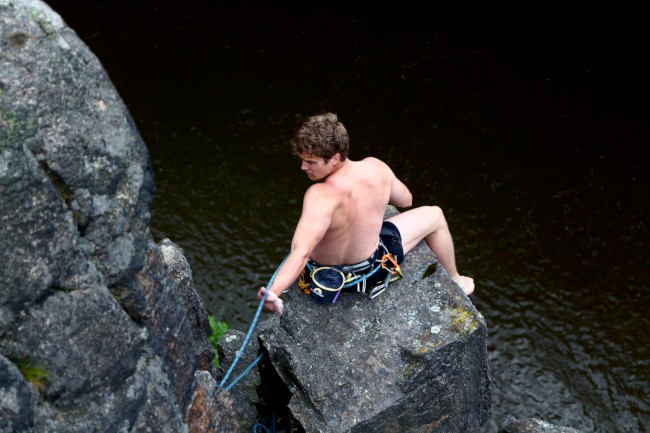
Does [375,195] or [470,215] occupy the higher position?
[375,195]

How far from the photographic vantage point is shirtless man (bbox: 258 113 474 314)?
18.7ft

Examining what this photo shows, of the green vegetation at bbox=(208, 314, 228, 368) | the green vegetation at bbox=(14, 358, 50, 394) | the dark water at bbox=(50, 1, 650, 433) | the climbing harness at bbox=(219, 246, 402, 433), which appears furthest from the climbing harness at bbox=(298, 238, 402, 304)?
the dark water at bbox=(50, 1, 650, 433)

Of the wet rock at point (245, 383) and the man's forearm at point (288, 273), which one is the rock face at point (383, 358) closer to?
the wet rock at point (245, 383)

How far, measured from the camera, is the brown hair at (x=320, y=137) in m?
5.67

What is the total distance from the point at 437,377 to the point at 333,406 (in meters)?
0.80

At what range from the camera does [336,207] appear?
605cm

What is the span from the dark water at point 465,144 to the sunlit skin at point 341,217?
4.96 meters

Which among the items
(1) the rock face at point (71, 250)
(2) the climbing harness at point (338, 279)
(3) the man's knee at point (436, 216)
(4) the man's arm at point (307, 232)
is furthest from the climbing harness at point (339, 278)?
(1) the rock face at point (71, 250)

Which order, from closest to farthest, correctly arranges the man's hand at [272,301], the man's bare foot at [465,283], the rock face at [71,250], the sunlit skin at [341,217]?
the rock face at [71,250], the man's hand at [272,301], the sunlit skin at [341,217], the man's bare foot at [465,283]

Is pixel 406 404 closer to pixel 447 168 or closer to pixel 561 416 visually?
pixel 561 416

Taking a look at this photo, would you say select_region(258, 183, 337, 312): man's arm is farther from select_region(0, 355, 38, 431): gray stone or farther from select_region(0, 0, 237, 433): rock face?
select_region(0, 355, 38, 431): gray stone

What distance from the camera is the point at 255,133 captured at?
45.7 feet

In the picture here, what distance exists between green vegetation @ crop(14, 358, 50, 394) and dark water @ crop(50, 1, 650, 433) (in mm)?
7440

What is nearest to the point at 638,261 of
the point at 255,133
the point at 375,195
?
the point at 255,133
